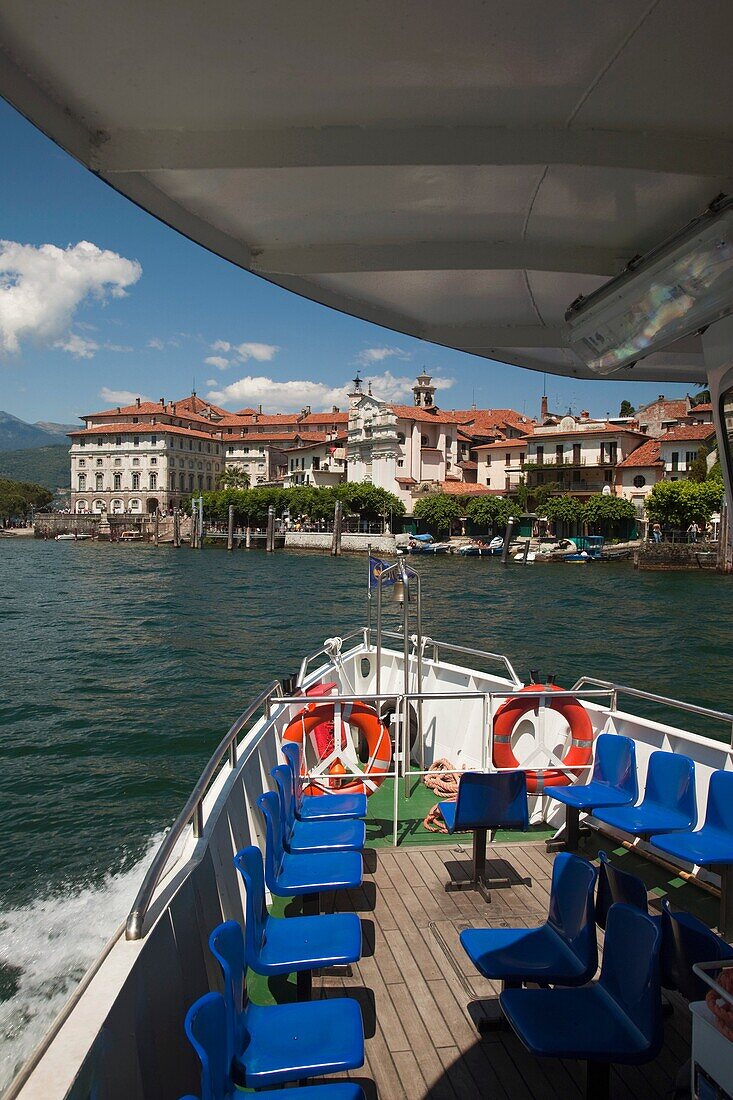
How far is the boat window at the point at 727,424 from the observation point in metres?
2.88

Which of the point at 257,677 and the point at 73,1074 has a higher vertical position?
the point at 73,1074

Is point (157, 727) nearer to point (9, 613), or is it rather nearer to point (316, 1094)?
point (316, 1094)

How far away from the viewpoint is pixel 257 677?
17547mm

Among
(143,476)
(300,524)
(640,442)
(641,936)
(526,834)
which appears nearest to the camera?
(641,936)

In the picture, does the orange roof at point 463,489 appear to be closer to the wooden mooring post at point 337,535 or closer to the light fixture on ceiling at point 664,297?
the wooden mooring post at point 337,535

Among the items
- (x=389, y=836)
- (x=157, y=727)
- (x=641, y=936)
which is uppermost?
(x=641, y=936)

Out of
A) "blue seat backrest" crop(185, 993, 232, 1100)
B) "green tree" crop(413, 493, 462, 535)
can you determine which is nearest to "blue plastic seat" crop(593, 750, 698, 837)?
"blue seat backrest" crop(185, 993, 232, 1100)

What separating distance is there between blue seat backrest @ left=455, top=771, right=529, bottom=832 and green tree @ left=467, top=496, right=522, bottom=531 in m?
64.4

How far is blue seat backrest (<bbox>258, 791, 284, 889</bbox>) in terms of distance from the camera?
346 cm

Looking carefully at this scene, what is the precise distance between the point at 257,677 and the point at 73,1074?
16.0 m

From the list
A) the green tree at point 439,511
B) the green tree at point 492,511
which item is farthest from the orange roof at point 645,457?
the green tree at point 439,511

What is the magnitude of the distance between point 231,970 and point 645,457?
67.6m

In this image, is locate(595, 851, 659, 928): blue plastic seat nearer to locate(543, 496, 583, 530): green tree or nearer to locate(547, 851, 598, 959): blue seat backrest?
locate(547, 851, 598, 959): blue seat backrest

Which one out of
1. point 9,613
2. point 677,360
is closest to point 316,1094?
point 677,360
